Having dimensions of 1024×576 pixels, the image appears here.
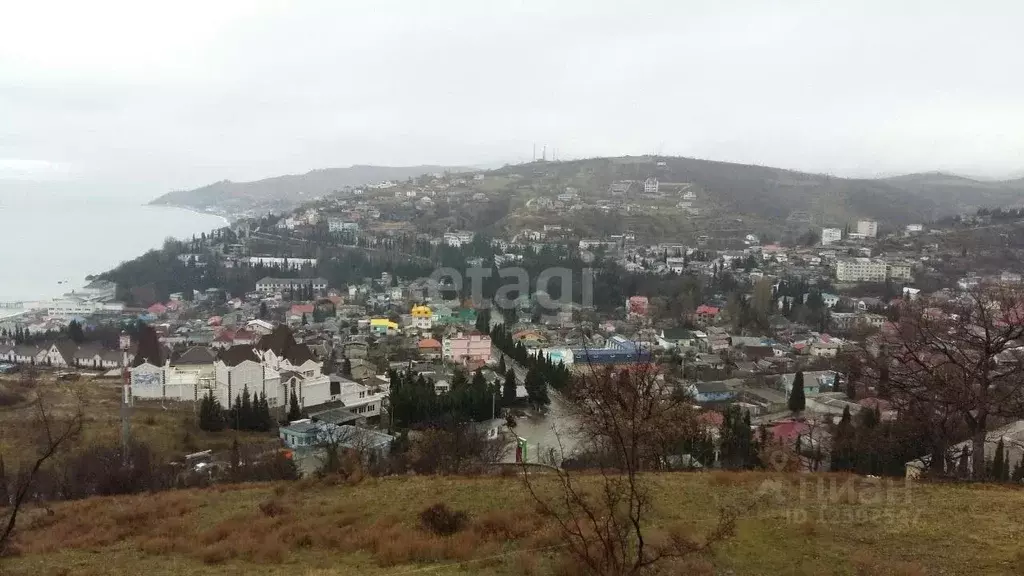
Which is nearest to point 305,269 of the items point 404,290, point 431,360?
point 404,290

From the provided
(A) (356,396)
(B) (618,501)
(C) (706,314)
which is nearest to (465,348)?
(A) (356,396)

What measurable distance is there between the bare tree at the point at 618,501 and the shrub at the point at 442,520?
0.53 metres

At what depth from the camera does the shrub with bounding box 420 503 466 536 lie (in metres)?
4.66

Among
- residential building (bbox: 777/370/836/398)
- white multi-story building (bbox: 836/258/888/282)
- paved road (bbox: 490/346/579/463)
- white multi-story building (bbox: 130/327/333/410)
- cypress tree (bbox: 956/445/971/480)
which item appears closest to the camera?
cypress tree (bbox: 956/445/971/480)

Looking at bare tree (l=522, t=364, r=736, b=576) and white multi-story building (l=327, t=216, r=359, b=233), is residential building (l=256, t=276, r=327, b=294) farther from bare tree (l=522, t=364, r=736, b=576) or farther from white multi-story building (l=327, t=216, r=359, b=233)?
bare tree (l=522, t=364, r=736, b=576)

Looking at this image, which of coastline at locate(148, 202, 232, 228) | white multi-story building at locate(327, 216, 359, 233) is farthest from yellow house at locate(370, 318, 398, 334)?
coastline at locate(148, 202, 232, 228)

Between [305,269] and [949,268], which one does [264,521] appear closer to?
[305,269]

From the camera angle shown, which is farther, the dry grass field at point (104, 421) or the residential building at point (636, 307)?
the residential building at point (636, 307)

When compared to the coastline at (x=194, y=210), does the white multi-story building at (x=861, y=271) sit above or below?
below

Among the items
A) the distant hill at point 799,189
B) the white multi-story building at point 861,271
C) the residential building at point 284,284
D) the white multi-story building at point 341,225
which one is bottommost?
the residential building at point 284,284

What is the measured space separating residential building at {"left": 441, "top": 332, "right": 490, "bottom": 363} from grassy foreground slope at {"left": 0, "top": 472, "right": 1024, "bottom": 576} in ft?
45.2

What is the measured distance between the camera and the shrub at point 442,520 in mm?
4660

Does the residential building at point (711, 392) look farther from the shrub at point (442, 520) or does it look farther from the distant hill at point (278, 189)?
the distant hill at point (278, 189)

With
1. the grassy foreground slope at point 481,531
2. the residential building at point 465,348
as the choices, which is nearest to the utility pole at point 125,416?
the grassy foreground slope at point 481,531
